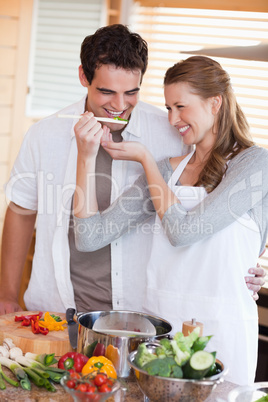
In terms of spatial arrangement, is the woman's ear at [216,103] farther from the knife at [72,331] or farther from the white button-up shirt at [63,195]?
the knife at [72,331]

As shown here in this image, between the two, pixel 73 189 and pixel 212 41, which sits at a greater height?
pixel 212 41

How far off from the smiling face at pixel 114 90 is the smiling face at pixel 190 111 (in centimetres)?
16

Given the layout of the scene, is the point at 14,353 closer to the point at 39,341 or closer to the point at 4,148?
the point at 39,341

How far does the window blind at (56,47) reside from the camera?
409 cm

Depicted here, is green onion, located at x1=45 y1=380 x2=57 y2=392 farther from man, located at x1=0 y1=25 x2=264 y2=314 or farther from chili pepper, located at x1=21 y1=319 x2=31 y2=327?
man, located at x1=0 y1=25 x2=264 y2=314

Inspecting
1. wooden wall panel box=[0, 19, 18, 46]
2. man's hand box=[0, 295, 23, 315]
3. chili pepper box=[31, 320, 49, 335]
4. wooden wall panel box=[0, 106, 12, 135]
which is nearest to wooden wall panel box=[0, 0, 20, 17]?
wooden wall panel box=[0, 19, 18, 46]

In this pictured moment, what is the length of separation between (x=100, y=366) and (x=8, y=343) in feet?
1.41

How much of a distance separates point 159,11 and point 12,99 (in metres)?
1.18

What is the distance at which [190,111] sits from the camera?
2.07 metres

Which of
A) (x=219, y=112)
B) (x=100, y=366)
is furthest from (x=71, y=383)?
(x=219, y=112)

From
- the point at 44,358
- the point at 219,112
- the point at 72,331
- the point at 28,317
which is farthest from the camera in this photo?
the point at 219,112

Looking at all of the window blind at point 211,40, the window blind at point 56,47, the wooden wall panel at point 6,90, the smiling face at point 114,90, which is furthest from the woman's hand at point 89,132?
the window blind at point 56,47

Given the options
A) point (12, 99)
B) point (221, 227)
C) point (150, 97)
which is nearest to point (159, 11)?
point (150, 97)

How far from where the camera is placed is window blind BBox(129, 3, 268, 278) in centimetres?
339
